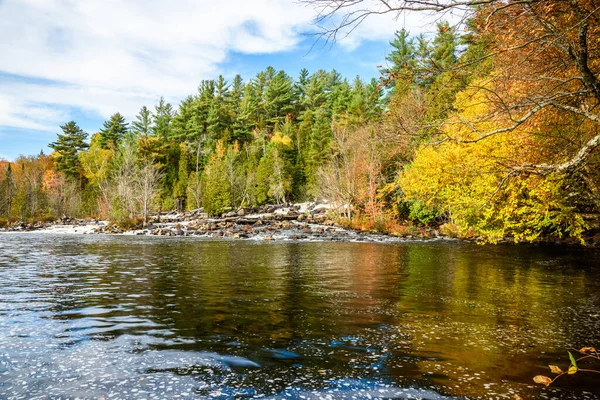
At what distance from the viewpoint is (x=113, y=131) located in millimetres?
76312

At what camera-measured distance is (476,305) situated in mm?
7781

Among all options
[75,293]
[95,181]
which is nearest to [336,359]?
[75,293]

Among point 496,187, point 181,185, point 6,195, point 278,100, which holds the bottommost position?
point 496,187

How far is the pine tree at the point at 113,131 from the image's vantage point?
75256 mm

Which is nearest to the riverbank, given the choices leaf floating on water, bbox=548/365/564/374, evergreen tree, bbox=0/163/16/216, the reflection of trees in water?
the reflection of trees in water

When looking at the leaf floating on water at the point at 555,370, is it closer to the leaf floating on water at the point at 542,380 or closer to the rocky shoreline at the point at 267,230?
the leaf floating on water at the point at 542,380

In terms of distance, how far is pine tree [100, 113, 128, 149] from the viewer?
247 ft

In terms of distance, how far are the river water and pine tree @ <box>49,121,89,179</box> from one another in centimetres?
6729

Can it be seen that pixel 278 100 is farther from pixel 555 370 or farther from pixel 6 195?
pixel 555 370

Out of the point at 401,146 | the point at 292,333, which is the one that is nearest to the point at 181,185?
the point at 401,146

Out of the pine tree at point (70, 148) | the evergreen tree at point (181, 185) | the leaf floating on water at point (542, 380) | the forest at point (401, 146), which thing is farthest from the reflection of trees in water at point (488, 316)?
the pine tree at point (70, 148)

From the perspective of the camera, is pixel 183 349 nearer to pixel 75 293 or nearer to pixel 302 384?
pixel 302 384

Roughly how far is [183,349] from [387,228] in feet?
94.5

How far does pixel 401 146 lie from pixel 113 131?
79.0 metres
